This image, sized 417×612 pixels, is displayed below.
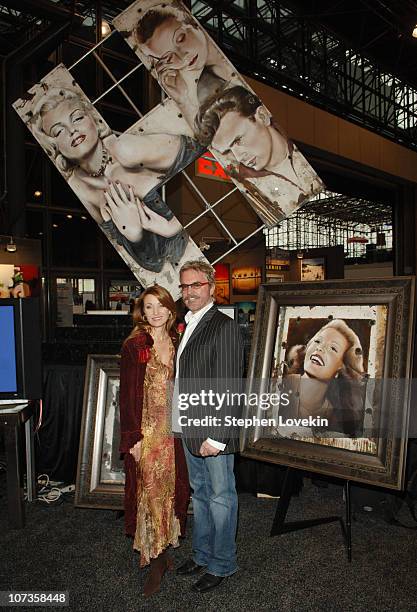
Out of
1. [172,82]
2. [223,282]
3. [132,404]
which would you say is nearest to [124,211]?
[172,82]

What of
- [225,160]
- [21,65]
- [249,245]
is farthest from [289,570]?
[249,245]

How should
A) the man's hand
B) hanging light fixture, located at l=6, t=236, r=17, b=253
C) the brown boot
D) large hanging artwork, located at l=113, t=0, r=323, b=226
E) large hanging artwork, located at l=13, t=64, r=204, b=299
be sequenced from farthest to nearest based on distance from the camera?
hanging light fixture, located at l=6, t=236, r=17, b=253
large hanging artwork, located at l=13, t=64, r=204, b=299
large hanging artwork, located at l=113, t=0, r=323, b=226
the brown boot
the man's hand

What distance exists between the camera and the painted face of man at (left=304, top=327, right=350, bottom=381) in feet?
7.08

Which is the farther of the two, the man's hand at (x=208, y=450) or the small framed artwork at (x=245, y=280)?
the small framed artwork at (x=245, y=280)

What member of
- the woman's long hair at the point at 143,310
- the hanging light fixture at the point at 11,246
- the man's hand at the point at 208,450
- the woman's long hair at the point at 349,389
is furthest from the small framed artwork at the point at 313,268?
the man's hand at the point at 208,450

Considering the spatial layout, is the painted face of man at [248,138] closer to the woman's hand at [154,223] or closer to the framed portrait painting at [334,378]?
the woman's hand at [154,223]

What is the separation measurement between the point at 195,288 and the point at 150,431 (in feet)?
2.28

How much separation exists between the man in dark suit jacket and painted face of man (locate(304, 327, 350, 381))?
0.38 m

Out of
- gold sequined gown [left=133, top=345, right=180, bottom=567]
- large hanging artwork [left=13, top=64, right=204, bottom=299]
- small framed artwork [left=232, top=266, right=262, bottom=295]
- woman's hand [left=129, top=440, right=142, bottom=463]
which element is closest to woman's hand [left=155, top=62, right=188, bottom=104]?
large hanging artwork [left=13, top=64, right=204, bottom=299]

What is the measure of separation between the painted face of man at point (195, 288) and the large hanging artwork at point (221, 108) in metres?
0.79

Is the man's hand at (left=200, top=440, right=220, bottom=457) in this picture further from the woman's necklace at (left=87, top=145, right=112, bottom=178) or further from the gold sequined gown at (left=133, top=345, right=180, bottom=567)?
the woman's necklace at (left=87, top=145, right=112, bottom=178)

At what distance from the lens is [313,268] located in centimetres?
1207

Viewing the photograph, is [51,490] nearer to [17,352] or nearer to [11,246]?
[17,352]

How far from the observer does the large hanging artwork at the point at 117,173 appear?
293 cm
